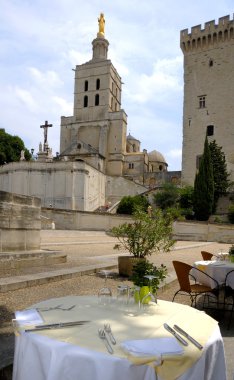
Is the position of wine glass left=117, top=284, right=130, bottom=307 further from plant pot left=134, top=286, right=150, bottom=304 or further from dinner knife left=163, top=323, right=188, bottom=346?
dinner knife left=163, top=323, right=188, bottom=346

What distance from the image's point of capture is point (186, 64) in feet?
166

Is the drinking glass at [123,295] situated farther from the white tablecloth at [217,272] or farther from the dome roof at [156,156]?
the dome roof at [156,156]

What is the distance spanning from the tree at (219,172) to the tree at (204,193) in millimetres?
2811

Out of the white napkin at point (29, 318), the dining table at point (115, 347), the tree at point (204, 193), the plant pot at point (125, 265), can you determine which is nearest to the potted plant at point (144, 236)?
the plant pot at point (125, 265)

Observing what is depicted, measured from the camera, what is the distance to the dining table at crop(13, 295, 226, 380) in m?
2.04

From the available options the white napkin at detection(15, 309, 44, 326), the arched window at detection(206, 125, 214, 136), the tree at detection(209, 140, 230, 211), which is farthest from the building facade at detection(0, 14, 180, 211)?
the white napkin at detection(15, 309, 44, 326)

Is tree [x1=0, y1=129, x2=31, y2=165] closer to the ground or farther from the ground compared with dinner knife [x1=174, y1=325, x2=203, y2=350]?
farther from the ground

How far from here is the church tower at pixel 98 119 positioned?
204 ft

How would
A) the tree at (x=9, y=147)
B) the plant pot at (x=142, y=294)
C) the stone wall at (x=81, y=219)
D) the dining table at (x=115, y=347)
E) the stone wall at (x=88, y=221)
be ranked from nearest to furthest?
the dining table at (x=115, y=347) → the plant pot at (x=142, y=294) → the stone wall at (x=88, y=221) → the stone wall at (x=81, y=219) → the tree at (x=9, y=147)

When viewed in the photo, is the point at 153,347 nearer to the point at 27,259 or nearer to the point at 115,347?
the point at 115,347

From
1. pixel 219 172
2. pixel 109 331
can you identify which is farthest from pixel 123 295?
pixel 219 172

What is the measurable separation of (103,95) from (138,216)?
2403 inches

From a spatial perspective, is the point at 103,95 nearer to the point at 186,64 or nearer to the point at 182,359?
the point at 186,64

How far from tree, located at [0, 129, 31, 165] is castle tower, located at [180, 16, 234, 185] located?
27197 mm
